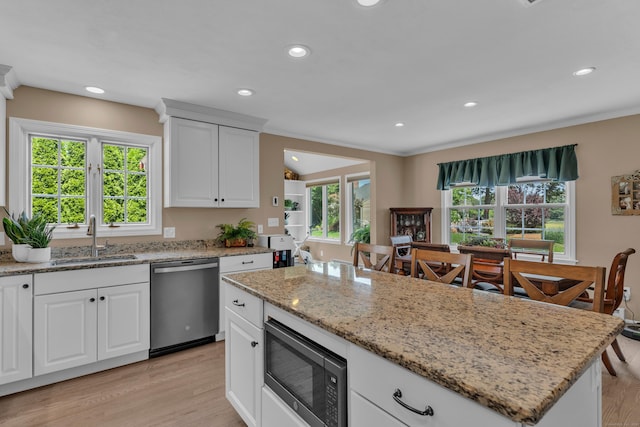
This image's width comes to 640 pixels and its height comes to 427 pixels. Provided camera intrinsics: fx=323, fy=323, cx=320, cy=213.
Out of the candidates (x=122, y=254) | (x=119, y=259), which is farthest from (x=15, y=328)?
(x=122, y=254)

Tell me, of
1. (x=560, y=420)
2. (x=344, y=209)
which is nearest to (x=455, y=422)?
(x=560, y=420)

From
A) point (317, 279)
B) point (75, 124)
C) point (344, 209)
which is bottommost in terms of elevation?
point (317, 279)

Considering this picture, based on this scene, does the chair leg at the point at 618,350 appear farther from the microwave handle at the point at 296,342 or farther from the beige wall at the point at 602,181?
the microwave handle at the point at 296,342

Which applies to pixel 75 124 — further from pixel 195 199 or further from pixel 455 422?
pixel 455 422

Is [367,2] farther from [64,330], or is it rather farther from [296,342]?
[64,330]

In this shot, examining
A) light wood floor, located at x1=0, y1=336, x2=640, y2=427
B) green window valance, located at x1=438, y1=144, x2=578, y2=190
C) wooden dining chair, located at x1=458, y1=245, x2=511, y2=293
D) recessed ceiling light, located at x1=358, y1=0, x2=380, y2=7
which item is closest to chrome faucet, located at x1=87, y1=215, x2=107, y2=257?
light wood floor, located at x1=0, y1=336, x2=640, y2=427

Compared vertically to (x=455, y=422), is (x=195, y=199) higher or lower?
higher

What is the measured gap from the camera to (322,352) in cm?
125

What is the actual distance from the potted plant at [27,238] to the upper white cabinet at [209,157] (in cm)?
104

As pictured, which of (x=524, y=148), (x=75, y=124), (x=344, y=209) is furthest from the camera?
(x=344, y=209)

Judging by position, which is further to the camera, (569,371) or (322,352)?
(322,352)

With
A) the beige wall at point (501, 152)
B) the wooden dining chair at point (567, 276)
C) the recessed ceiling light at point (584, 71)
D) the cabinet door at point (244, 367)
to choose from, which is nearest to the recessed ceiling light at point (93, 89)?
the beige wall at point (501, 152)

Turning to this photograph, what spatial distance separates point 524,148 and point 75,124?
5.27m

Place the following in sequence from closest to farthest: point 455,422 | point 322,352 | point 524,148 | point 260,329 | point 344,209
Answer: point 455,422
point 322,352
point 260,329
point 524,148
point 344,209
